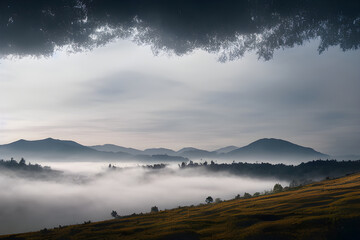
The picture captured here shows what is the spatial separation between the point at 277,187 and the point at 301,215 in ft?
254

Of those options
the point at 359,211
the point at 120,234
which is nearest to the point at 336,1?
Result: the point at 359,211

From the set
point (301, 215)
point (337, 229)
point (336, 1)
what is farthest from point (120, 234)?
point (336, 1)

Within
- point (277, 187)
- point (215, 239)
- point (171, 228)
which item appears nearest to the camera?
point (215, 239)

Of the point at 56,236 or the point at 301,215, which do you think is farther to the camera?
the point at 56,236

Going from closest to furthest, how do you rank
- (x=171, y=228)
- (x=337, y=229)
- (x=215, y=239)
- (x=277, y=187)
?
(x=337, y=229), (x=215, y=239), (x=171, y=228), (x=277, y=187)

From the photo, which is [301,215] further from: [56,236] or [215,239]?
[56,236]

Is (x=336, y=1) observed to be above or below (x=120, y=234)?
above

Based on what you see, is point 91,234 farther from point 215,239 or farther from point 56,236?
point 215,239

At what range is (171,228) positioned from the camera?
4806cm

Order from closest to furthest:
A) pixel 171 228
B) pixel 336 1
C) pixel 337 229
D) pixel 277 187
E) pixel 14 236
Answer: pixel 337 229 < pixel 171 228 < pixel 14 236 < pixel 336 1 < pixel 277 187

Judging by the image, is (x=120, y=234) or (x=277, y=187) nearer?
(x=120, y=234)

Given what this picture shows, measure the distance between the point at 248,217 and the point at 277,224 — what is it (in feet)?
→ 26.0

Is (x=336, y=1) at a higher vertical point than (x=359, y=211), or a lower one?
higher

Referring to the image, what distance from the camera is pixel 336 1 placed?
85688 mm
